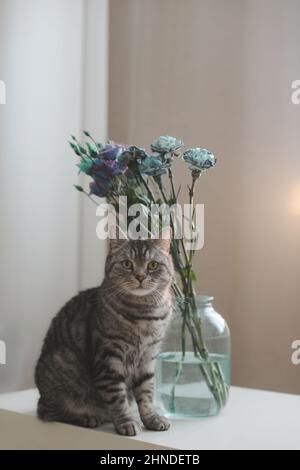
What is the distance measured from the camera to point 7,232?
1.59 metres

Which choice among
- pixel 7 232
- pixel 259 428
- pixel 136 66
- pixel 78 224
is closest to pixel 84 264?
pixel 78 224

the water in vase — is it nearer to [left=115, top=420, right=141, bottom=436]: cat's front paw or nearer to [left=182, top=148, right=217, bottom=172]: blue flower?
[left=115, top=420, right=141, bottom=436]: cat's front paw

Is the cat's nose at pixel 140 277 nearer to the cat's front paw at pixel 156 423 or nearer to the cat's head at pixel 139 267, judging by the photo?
the cat's head at pixel 139 267

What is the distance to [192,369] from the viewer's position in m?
1.05

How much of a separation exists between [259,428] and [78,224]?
932 mm

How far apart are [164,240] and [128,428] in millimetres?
307

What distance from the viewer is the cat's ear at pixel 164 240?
1016 millimetres

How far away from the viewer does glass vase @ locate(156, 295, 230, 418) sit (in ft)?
3.47

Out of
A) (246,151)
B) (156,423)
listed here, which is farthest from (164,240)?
(246,151)

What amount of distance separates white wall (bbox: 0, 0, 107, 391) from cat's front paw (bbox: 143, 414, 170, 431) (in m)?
0.69

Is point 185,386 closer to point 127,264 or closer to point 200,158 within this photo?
point 127,264

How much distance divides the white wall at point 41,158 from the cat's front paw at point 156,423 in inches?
27.1

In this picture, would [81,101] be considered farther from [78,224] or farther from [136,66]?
[78,224]
